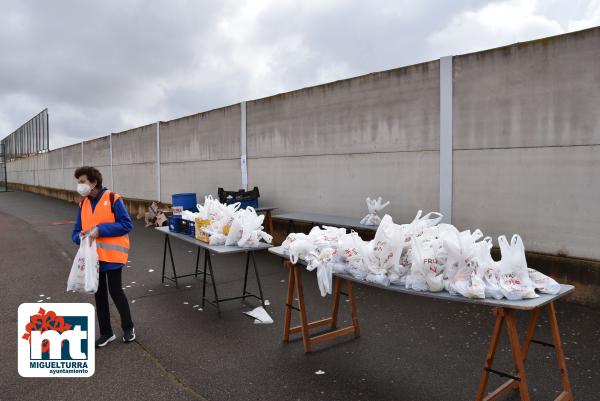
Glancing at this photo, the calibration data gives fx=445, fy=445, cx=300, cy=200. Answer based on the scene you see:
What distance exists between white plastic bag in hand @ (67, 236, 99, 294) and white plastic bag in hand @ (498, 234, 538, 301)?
3.23 m

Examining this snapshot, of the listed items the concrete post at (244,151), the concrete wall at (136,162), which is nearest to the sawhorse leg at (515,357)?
the concrete post at (244,151)

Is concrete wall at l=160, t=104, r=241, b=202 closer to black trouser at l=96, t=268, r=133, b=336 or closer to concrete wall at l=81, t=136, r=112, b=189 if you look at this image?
concrete wall at l=81, t=136, r=112, b=189

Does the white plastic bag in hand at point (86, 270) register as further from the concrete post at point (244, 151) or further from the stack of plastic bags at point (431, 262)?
the concrete post at point (244, 151)

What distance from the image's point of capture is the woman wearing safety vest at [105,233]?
3979 millimetres

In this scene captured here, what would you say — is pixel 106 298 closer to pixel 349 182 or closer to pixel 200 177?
pixel 349 182

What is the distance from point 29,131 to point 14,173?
7.09m

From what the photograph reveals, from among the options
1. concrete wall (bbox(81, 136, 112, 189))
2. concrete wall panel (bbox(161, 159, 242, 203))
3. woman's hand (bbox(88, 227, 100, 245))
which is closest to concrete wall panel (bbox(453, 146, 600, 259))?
woman's hand (bbox(88, 227, 100, 245))

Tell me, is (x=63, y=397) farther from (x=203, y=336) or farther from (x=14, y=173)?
(x=14, y=173)

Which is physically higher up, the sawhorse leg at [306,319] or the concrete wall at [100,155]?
the concrete wall at [100,155]

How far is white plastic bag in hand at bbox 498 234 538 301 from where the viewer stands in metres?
2.65

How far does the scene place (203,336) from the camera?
4.33 metres

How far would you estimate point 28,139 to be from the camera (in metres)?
38.6

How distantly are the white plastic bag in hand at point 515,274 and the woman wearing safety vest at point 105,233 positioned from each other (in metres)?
3.12

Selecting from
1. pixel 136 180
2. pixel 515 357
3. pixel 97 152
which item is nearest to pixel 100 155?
pixel 97 152
